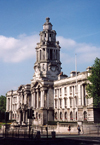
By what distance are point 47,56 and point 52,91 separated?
1394 centimetres

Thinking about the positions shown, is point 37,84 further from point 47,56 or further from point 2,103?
point 2,103

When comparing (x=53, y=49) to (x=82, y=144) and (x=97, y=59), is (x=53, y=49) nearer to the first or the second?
(x=97, y=59)

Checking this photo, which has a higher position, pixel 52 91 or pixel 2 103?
pixel 52 91

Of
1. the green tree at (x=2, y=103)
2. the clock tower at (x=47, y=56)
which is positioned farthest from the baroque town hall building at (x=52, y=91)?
the green tree at (x=2, y=103)

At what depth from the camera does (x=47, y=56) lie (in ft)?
298

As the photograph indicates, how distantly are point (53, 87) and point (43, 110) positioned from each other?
822 cm

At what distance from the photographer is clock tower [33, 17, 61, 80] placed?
291ft

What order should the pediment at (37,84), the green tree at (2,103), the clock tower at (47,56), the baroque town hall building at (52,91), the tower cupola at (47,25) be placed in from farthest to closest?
1. the green tree at (2,103)
2. the tower cupola at (47,25)
3. the clock tower at (47,56)
4. the pediment at (37,84)
5. the baroque town hall building at (52,91)

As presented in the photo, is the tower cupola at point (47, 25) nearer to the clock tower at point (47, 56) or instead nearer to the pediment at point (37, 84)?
the clock tower at point (47, 56)

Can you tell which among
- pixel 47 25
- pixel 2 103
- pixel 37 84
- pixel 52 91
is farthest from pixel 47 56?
pixel 2 103

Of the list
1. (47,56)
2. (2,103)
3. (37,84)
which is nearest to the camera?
(37,84)

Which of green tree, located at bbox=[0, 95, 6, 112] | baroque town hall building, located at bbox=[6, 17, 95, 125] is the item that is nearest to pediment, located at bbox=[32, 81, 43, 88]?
baroque town hall building, located at bbox=[6, 17, 95, 125]

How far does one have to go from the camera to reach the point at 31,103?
92812 millimetres

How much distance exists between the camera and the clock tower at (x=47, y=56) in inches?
3494
